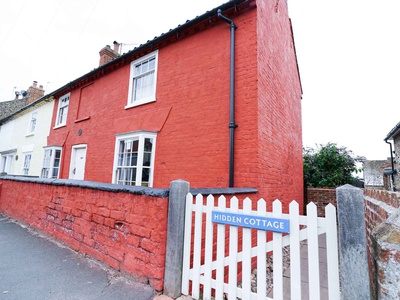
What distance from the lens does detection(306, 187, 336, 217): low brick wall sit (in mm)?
9258

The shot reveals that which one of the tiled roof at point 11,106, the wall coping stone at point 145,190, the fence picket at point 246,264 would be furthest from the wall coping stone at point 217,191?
the tiled roof at point 11,106

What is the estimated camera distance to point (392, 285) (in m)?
1.26

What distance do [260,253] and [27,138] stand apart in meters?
16.9

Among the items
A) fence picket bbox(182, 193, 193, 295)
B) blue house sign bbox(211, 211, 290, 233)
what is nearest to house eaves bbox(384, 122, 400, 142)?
blue house sign bbox(211, 211, 290, 233)

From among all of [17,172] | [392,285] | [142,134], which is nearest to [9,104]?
[17,172]

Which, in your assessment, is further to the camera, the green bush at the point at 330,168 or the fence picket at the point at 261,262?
the green bush at the point at 330,168

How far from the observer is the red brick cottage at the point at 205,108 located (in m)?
4.97

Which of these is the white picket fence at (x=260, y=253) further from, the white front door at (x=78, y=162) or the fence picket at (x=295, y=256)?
the white front door at (x=78, y=162)

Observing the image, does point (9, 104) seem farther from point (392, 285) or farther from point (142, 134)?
point (392, 285)

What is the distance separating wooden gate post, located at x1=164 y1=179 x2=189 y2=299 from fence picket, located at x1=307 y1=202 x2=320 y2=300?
1409 mm

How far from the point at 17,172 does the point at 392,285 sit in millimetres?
18953

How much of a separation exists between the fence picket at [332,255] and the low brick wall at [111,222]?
5.81 feet

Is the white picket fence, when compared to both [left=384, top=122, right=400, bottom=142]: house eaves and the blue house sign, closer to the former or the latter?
the blue house sign

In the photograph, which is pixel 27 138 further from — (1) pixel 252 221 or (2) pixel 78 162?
(1) pixel 252 221
